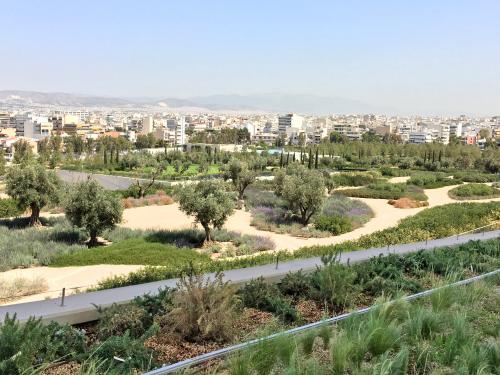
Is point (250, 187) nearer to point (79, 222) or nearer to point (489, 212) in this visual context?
point (489, 212)

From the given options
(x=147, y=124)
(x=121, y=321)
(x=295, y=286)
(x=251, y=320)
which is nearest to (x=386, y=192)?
(x=295, y=286)

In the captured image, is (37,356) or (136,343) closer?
(37,356)

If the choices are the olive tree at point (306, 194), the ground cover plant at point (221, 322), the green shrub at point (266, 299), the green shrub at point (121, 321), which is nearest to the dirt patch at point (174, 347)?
the ground cover plant at point (221, 322)

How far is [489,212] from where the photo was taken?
24.7 metres

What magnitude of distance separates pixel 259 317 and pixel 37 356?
2507mm

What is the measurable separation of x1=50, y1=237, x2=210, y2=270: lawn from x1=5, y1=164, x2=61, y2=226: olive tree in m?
7.12

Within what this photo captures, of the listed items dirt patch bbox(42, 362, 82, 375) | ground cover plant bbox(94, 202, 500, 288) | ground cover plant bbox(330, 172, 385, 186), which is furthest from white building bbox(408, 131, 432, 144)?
dirt patch bbox(42, 362, 82, 375)

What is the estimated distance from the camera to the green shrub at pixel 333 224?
24312 mm

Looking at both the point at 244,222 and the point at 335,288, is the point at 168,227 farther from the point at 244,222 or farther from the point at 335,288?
the point at 335,288

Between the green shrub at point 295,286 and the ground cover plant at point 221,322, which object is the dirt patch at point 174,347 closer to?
the ground cover plant at point 221,322

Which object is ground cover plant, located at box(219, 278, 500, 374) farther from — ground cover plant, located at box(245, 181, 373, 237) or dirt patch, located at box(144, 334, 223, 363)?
ground cover plant, located at box(245, 181, 373, 237)

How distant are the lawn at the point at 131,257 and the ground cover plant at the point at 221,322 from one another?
8.78m

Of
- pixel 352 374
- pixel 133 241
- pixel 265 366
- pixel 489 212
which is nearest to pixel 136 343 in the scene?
pixel 265 366

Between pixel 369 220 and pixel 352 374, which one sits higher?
pixel 352 374
